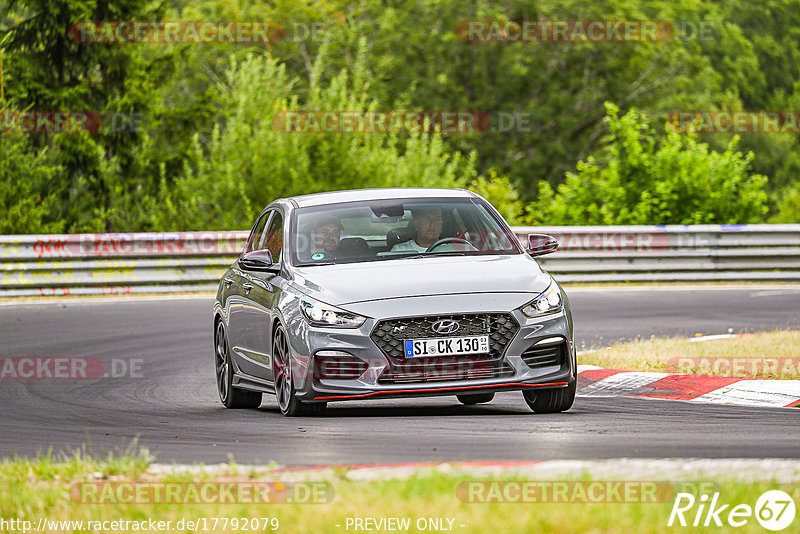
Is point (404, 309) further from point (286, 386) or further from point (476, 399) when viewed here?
point (476, 399)

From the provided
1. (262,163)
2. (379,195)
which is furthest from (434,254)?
(262,163)

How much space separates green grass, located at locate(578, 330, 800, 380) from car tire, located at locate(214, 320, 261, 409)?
10.2 feet

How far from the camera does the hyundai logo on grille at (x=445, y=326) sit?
9.14m

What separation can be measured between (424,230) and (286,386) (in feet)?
5.18

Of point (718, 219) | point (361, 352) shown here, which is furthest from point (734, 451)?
point (718, 219)

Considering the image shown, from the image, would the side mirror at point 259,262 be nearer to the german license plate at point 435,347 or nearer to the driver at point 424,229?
the driver at point 424,229

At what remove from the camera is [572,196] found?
92.7 feet

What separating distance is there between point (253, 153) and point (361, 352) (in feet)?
70.3

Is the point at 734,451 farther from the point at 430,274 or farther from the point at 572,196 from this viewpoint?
the point at 572,196

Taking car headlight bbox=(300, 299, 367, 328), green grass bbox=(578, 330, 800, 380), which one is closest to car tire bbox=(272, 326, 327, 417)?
car headlight bbox=(300, 299, 367, 328)

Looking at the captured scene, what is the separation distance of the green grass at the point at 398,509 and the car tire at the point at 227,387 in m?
4.68

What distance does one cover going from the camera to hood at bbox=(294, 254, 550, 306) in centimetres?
928

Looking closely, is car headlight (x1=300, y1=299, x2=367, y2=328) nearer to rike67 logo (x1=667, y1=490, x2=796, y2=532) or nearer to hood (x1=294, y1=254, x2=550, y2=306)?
hood (x1=294, y1=254, x2=550, y2=306)

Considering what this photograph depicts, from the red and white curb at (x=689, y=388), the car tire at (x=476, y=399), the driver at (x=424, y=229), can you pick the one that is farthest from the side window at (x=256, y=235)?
the red and white curb at (x=689, y=388)
